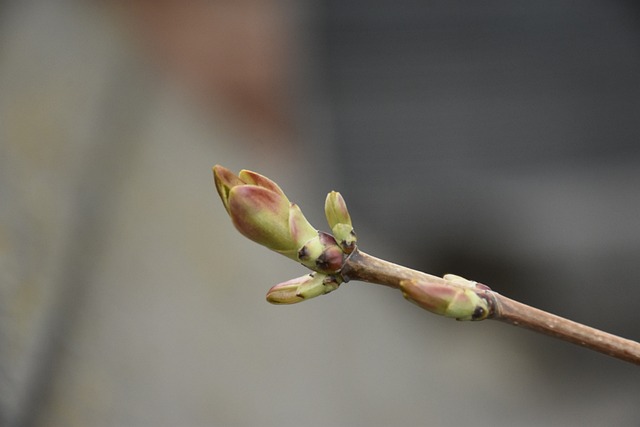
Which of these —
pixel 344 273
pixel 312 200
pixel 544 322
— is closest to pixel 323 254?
pixel 344 273

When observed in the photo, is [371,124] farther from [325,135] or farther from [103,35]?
[103,35]

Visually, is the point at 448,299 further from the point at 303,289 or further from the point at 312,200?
the point at 312,200

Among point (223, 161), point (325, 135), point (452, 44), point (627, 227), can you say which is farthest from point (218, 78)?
point (627, 227)

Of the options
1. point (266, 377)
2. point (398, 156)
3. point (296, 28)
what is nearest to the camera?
point (266, 377)

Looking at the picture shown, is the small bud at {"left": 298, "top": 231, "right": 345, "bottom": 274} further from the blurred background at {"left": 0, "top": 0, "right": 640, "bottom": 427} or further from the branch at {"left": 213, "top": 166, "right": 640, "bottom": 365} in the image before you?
the blurred background at {"left": 0, "top": 0, "right": 640, "bottom": 427}

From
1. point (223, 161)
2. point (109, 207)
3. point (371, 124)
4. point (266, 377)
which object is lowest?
point (266, 377)

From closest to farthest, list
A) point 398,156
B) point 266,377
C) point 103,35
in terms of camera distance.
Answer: point 266,377 → point 103,35 → point 398,156

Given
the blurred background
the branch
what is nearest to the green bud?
the branch

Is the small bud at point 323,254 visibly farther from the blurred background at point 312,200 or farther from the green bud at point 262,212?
the blurred background at point 312,200
